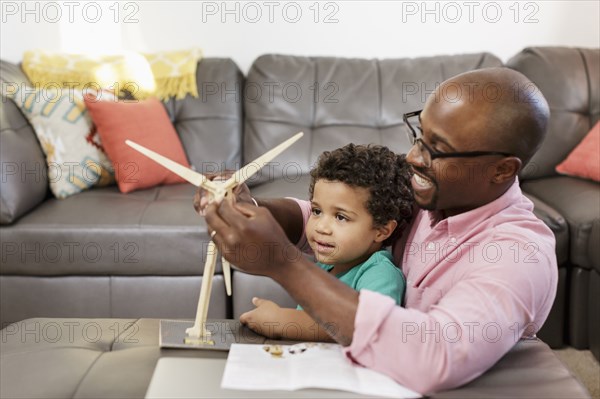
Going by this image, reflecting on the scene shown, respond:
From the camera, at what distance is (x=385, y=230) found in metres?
1.47

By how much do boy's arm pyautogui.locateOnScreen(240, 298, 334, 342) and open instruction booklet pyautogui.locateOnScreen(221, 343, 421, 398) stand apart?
0.12 metres

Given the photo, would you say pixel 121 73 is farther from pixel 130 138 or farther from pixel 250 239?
pixel 250 239

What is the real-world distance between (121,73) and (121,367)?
2091 mm

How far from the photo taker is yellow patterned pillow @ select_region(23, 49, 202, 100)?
3041mm

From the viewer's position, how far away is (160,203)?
2.54 m

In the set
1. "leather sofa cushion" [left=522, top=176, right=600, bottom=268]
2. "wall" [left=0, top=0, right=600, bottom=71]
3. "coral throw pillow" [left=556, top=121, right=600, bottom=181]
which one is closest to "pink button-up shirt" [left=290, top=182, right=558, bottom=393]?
"leather sofa cushion" [left=522, top=176, right=600, bottom=268]

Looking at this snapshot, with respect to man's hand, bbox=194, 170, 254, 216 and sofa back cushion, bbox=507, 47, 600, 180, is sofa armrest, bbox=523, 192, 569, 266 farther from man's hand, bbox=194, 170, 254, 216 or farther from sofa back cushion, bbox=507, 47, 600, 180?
man's hand, bbox=194, 170, 254, 216

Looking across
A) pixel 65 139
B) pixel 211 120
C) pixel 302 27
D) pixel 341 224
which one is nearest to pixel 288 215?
pixel 341 224

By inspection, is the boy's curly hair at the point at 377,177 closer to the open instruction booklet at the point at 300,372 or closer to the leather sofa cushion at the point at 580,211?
the open instruction booklet at the point at 300,372

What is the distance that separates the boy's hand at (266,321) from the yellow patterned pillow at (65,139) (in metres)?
1.55

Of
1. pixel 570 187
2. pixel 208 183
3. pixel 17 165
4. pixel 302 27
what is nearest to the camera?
pixel 208 183

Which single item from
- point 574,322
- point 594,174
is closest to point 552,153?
point 594,174

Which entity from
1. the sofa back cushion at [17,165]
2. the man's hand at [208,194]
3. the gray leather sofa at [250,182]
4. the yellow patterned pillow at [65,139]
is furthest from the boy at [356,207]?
the yellow patterned pillow at [65,139]

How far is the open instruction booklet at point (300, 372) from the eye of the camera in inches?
39.2
